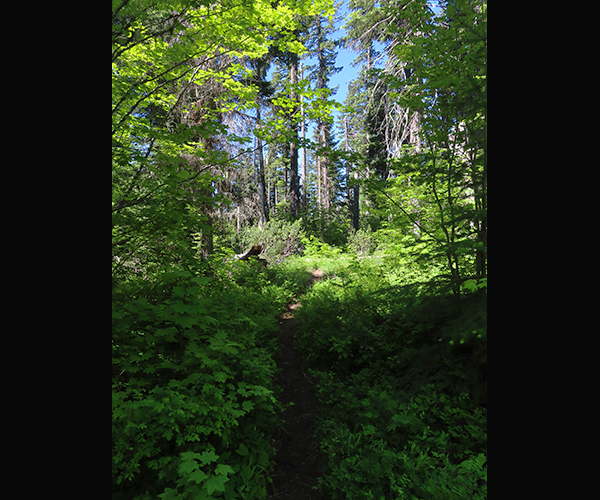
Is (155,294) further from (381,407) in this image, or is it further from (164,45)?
(164,45)

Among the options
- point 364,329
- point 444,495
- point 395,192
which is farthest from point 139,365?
point 395,192

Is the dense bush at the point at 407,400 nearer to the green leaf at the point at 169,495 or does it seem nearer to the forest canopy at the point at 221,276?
the forest canopy at the point at 221,276

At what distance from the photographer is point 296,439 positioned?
3.25 meters

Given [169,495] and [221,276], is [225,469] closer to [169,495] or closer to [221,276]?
[169,495]

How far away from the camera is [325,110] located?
4.77 metres

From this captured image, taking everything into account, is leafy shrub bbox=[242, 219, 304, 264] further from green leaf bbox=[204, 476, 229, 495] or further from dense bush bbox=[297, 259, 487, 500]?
green leaf bbox=[204, 476, 229, 495]

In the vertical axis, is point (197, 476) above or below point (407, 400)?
above

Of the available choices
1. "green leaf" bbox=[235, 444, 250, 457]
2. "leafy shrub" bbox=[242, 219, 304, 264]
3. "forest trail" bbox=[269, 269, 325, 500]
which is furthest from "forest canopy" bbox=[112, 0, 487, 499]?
"leafy shrub" bbox=[242, 219, 304, 264]

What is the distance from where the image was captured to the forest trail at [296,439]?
264 centimetres

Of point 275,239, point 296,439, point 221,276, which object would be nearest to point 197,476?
point 296,439

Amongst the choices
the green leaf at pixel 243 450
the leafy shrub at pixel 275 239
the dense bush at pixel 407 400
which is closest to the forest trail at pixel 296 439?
the dense bush at pixel 407 400

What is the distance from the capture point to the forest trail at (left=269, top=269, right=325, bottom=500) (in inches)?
104

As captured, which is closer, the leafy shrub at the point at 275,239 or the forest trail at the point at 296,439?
the forest trail at the point at 296,439
